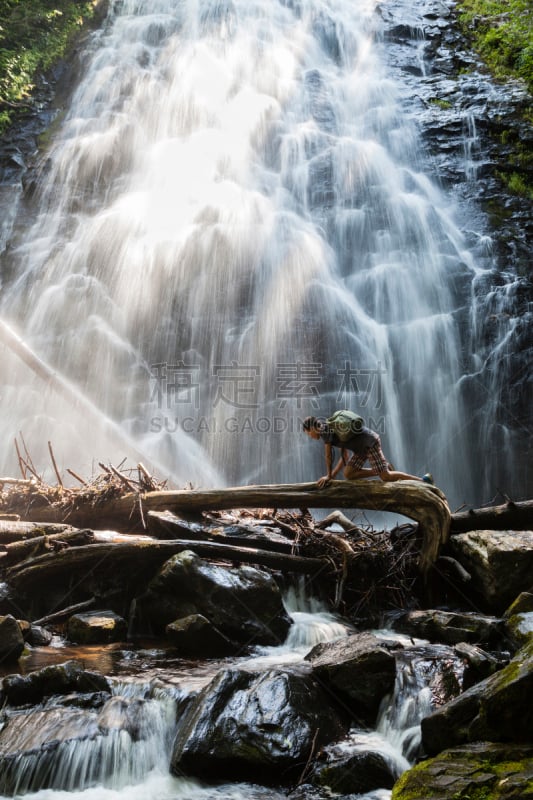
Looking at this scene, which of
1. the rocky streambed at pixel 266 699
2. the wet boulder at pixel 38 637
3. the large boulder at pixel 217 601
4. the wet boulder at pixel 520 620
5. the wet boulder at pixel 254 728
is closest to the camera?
the rocky streambed at pixel 266 699

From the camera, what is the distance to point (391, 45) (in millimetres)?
21781

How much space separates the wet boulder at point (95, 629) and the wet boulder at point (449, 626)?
2.75m

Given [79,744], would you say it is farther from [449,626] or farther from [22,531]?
[449,626]

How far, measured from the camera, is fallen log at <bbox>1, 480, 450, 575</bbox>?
19.4 feet

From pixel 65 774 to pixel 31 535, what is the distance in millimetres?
3069

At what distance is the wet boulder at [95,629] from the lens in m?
5.30

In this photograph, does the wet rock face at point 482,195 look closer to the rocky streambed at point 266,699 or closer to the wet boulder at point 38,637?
the rocky streambed at point 266,699

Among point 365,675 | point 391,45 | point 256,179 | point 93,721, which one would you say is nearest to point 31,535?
point 93,721

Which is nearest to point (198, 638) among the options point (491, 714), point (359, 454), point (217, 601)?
point (217, 601)

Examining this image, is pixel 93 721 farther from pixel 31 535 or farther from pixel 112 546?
pixel 31 535

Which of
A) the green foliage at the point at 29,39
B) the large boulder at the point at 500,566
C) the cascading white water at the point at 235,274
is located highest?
the green foliage at the point at 29,39

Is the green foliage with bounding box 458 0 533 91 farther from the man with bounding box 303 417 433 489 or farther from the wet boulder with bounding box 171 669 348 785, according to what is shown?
the wet boulder with bounding box 171 669 348 785

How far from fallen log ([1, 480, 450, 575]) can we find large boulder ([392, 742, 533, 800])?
298cm

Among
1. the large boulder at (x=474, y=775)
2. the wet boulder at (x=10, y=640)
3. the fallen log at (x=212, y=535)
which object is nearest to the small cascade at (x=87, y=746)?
the wet boulder at (x=10, y=640)
